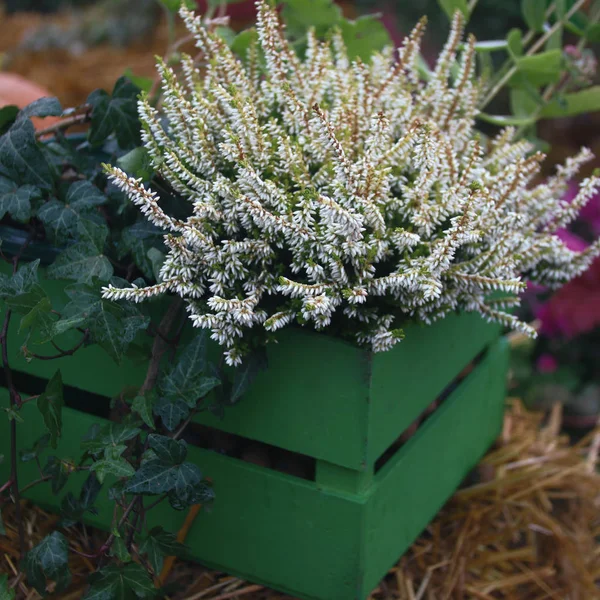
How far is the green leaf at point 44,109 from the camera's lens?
97 cm

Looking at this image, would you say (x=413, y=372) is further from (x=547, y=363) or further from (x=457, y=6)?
(x=547, y=363)

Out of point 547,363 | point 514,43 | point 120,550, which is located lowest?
point 547,363

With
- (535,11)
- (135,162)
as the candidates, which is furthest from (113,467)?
(535,11)

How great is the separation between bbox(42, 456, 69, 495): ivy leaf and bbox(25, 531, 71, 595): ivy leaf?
5cm

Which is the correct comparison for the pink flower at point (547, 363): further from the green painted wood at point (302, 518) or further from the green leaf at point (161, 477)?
the green leaf at point (161, 477)

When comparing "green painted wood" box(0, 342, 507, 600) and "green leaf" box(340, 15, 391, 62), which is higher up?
"green leaf" box(340, 15, 391, 62)

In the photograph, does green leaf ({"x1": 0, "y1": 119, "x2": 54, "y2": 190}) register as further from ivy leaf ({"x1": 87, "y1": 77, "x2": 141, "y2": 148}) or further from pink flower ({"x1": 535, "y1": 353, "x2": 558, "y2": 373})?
pink flower ({"x1": 535, "y1": 353, "x2": 558, "y2": 373})

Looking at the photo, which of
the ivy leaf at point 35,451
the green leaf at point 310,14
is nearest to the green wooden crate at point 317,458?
the ivy leaf at point 35,451

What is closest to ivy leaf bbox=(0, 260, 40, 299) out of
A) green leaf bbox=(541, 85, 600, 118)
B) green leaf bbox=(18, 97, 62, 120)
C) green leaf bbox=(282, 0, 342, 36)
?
green leaf bbox=(18, 97, 62, 120)

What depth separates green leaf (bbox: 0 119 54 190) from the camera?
0.95 metres

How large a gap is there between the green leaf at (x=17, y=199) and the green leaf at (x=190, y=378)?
28 centimetres

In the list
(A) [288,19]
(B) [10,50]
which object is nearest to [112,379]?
(A) [288,19]

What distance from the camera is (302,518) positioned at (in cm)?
95

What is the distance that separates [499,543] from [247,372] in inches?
25.6
